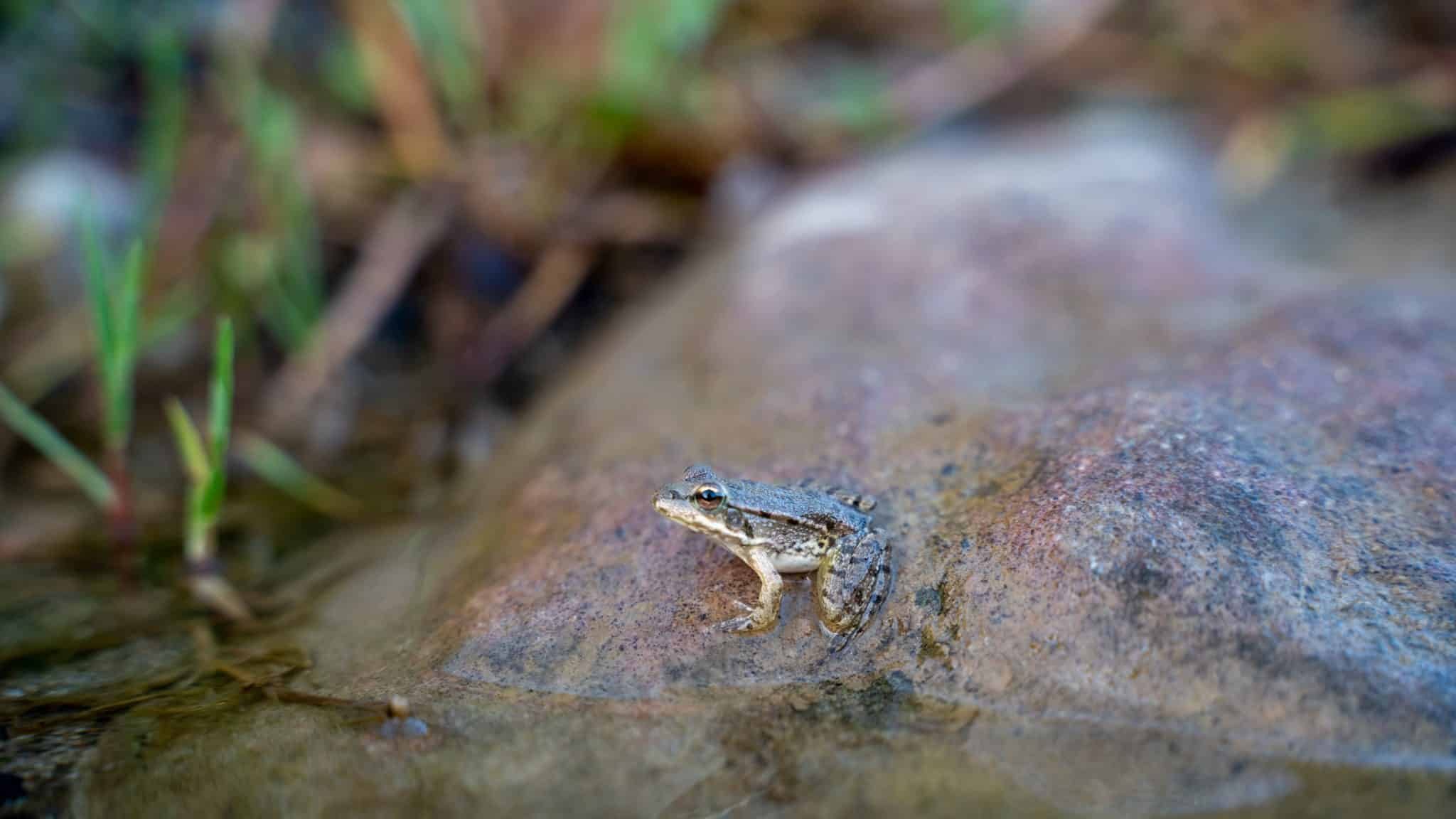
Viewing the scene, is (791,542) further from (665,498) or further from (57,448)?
(57,448)

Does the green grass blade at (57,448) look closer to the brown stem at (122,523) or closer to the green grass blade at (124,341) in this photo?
the brown stem at (122,523)

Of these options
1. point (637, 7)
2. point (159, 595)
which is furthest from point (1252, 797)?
point (637, 7)

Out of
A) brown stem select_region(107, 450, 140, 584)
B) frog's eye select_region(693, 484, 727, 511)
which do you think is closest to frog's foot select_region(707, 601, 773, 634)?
frog's eye select_region(693, 484, 727, 511)

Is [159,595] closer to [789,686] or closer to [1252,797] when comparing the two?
[789,686]

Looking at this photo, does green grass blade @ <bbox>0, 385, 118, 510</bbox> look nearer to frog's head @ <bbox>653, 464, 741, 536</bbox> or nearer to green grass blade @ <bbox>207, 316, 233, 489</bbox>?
green grass blade @ <bbox>207, 316, 233, 489</bbox>

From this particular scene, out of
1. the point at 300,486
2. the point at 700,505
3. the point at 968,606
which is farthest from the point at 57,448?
the point at 968,606
